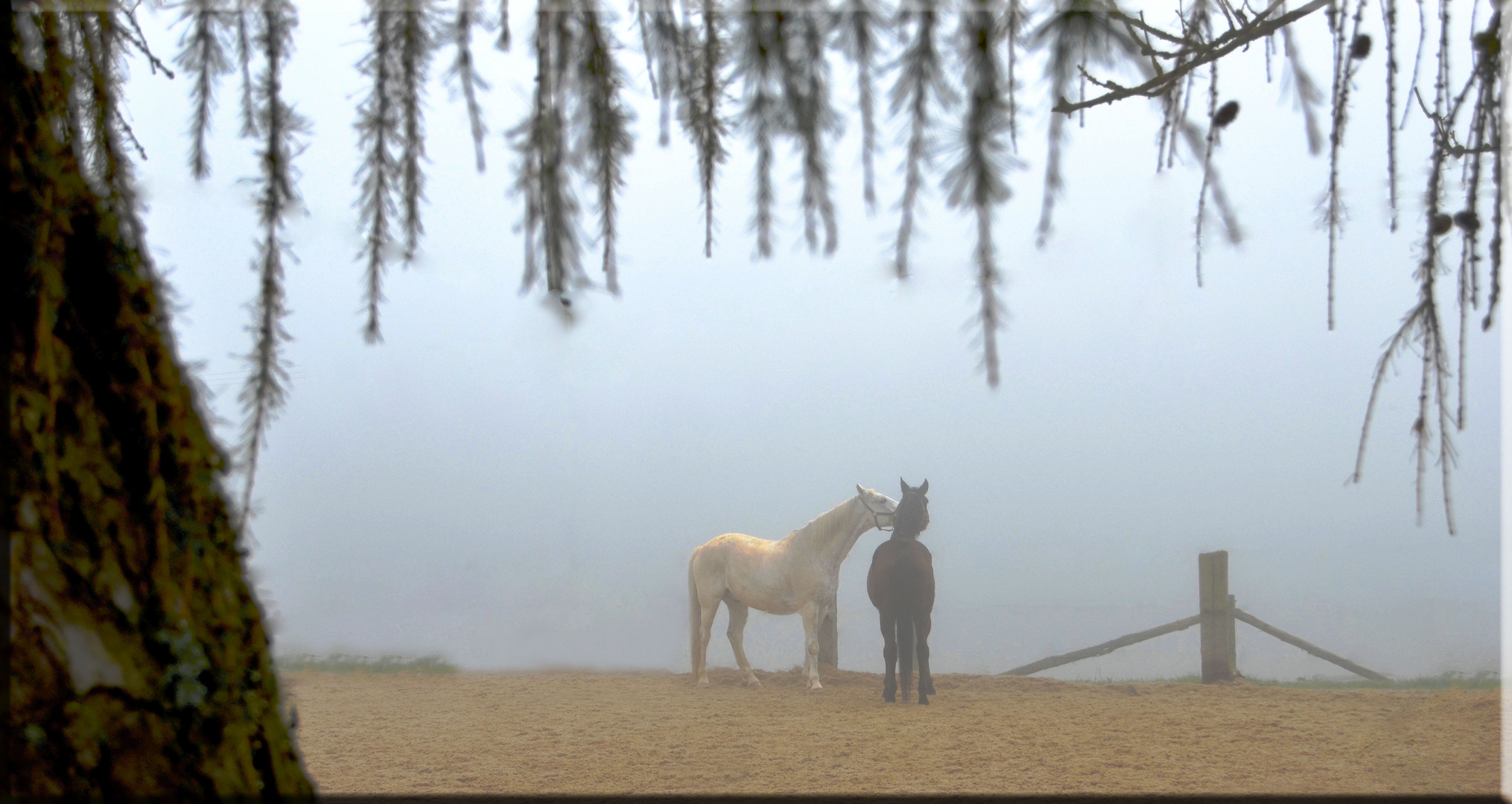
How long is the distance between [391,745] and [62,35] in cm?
323

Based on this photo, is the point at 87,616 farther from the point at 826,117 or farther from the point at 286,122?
the point at 826,117

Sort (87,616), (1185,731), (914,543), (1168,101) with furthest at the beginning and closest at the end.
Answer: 1. (914,543)
2. (1185,731)
3. (1168,101)
4. (87,616)

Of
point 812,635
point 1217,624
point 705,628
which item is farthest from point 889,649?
point 1217,624

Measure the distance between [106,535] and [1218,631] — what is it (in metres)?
4.98

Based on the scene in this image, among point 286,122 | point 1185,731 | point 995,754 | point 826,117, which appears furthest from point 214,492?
point 1185,731

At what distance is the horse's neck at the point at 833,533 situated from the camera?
436cm

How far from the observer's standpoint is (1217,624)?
14.6ft

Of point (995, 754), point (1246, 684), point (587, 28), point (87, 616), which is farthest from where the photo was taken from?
point (1246, 684)

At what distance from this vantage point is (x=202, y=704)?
1.62ft

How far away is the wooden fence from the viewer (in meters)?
4.44

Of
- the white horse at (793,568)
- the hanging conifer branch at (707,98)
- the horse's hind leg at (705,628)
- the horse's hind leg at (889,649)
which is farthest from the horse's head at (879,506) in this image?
the hanging conifer branch at (707,98)

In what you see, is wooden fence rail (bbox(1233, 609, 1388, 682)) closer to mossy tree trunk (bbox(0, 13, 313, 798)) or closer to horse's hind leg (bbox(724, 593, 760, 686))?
horse's hind leg (bbox(724, 593, 760, 686))

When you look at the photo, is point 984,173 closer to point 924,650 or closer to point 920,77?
point 920,77

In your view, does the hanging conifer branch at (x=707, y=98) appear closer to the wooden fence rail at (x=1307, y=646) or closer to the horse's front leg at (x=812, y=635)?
the horse's front leg at (x=812, y=635)
